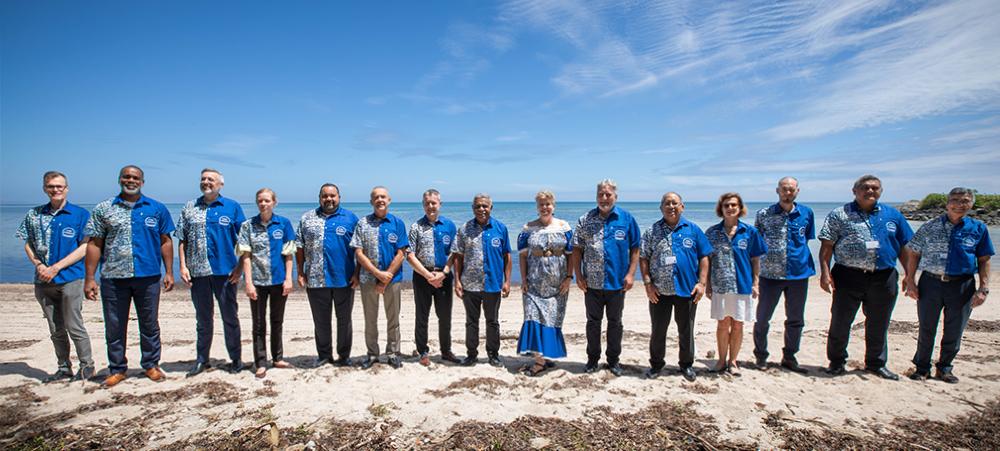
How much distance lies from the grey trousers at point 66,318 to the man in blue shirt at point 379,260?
9.57 ft

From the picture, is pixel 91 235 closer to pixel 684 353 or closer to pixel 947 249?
pixel 684 353

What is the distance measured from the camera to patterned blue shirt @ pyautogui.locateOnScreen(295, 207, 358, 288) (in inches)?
199

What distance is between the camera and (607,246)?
482cm

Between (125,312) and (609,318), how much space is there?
525cm

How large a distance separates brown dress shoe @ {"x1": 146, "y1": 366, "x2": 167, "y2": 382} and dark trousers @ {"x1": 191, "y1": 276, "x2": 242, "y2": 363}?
0.37 meters

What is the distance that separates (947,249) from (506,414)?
4969 millimetres

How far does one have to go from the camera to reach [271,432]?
11.8ft

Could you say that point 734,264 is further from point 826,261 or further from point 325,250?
point 325,250

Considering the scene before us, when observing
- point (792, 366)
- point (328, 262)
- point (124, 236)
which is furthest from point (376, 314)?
point (792, 366)

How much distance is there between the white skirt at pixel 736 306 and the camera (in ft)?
15.6

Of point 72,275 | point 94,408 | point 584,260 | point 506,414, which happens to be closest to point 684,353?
point 584,260

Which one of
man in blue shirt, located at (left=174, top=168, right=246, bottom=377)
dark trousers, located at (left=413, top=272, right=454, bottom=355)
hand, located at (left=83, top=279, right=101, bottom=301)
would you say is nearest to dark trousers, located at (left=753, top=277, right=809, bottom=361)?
dark trousers, located at (left=413, top=272, right=454, bottom=355)

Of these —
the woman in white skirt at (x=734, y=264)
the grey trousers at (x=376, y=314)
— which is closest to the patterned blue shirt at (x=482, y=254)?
the grey trousers at (x=376, y=314)

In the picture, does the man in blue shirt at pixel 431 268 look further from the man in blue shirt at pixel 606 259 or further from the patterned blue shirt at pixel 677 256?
the patterned blue shirt at pixel 677 256
